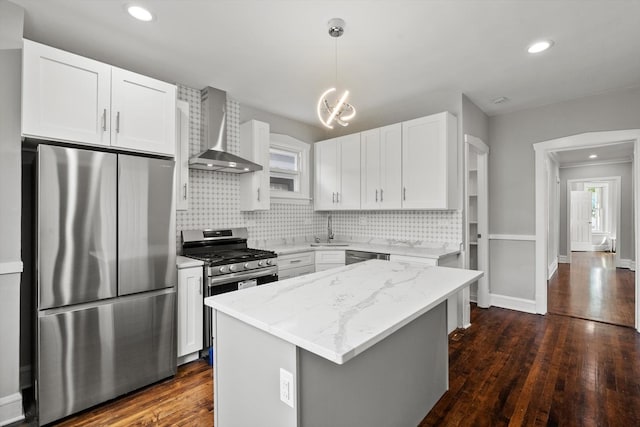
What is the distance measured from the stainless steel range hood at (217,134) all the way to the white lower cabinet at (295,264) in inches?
43.9

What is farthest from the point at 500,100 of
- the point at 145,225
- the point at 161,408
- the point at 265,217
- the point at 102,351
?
the point at 102,351

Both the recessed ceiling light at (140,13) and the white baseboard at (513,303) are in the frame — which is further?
the white baseboard at (513,303)

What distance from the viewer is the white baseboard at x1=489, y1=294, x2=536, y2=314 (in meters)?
4.02

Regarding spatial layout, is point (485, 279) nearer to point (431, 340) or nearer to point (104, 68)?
point (431, 340)

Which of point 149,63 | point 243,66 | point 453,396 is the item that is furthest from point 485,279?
point 149,63

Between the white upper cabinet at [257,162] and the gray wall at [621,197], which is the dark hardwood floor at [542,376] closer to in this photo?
the white upper cabinet at [257,162]

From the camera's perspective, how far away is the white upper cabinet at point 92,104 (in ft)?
6.37

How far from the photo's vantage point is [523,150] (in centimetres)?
411


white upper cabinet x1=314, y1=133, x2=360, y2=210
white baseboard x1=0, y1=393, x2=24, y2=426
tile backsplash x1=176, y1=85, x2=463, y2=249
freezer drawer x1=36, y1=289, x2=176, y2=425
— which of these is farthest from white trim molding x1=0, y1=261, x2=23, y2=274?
white upper cabinet x1=314, y1=133, x2=360, y2=210

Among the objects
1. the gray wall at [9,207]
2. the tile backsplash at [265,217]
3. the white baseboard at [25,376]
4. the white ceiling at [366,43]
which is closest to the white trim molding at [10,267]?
the gray wall at [9,207]

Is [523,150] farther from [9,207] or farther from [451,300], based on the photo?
[9,207]

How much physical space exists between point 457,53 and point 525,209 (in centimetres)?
248

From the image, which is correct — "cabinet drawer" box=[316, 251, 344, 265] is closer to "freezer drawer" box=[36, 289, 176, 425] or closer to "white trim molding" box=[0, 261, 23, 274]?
"freezer drawer" box=[36, 289, 176, 425]

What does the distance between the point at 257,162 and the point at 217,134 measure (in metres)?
0.53
